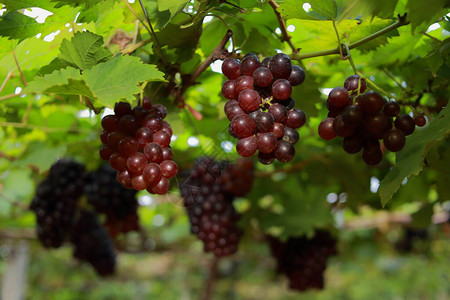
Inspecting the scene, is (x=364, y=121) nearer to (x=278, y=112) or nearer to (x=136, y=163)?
(x=278, y=112)

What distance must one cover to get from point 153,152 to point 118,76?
6.1 inches

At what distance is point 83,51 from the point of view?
86 centimetres

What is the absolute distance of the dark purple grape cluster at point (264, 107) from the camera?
0.79m

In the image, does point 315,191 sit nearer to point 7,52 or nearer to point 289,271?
point 289,271

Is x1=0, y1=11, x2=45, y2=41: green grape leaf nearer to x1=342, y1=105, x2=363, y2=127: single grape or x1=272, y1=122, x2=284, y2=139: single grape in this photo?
x1=272, y1=122, x2=284, y2=139: single grape

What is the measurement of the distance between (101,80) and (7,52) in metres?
0.44

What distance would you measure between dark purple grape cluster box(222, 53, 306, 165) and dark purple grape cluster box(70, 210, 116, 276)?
187 centimetres

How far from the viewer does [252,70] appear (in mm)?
821

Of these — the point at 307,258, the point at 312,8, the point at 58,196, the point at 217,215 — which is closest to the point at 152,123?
the point at 312,8

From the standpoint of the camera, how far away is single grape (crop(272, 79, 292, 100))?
2.58 feet

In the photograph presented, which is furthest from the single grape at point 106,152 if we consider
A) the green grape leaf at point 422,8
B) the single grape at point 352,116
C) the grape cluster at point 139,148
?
the green grape leaf at point 422,8

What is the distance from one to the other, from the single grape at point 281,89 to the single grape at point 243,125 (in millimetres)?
66

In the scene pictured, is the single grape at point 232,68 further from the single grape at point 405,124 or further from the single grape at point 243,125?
the single grape at point 405,124

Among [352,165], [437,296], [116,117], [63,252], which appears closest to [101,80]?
[116,117]
